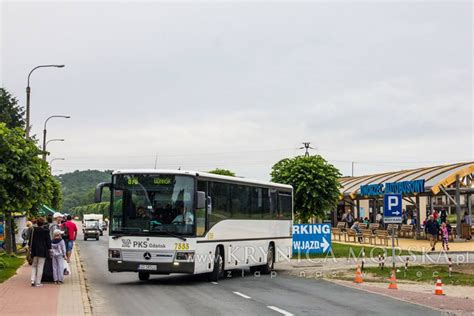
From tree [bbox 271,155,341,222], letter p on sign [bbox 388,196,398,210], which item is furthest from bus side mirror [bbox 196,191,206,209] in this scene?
tree [bbox 271,155,341,222]

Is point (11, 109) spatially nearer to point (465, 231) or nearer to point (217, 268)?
point (465, 231)

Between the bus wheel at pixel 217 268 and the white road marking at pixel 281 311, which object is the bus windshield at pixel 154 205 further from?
the white road marking at pixel 281 311

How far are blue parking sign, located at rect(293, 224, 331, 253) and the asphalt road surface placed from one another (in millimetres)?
8272

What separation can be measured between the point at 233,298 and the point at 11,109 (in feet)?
212

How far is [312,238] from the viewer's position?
107ft

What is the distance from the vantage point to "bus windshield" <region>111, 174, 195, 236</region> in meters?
20.8

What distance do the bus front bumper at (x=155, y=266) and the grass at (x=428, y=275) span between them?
258 inches

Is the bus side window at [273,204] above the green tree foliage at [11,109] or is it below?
below

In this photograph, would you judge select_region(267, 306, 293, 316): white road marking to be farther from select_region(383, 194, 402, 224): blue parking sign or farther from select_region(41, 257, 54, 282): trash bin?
select_region(383, 194, 402, 224): blue parking sign

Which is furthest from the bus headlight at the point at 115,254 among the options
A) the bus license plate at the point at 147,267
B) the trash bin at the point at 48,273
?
the trash bin at the point at 48,273

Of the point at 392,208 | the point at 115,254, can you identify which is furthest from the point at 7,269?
the point at 392,208

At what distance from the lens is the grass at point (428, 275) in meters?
22.7

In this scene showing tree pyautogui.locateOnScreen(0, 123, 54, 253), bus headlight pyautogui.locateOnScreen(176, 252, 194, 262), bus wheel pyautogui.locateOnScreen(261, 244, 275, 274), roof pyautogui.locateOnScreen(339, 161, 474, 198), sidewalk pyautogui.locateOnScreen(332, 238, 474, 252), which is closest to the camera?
bus headlight pyautogui.locateOnScreen(176, 252, 194, 262)

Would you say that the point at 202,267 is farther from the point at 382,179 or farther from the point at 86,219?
the point at 86,219
